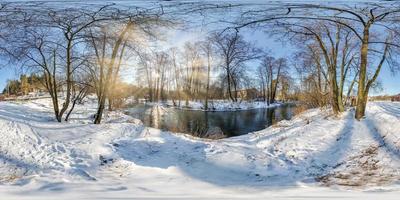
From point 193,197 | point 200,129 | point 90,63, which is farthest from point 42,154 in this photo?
point 200,129

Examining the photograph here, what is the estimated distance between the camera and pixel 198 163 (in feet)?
14.5

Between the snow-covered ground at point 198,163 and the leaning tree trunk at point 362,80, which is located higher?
the leaning tree trunk at point 362,80

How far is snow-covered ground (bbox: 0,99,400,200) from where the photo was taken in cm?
289

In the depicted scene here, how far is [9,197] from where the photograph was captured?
264 centimetres

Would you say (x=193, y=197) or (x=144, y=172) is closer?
(x=193, y=197)

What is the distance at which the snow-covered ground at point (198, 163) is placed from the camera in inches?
114

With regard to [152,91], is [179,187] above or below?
below

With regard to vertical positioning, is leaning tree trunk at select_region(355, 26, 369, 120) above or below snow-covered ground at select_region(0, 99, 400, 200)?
above

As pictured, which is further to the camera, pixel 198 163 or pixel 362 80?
pixel 362 80

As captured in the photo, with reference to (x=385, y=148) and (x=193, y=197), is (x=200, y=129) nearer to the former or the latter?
(x=385, y=148)

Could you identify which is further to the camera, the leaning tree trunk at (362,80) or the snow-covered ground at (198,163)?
the leaning tree trunk at (362,80)

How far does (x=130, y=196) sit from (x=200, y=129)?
6.14 meters

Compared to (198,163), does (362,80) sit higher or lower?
higher

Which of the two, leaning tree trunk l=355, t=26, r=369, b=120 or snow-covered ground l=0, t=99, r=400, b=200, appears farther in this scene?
leaning tree trunk l=355, t=26, r=369, b=120
